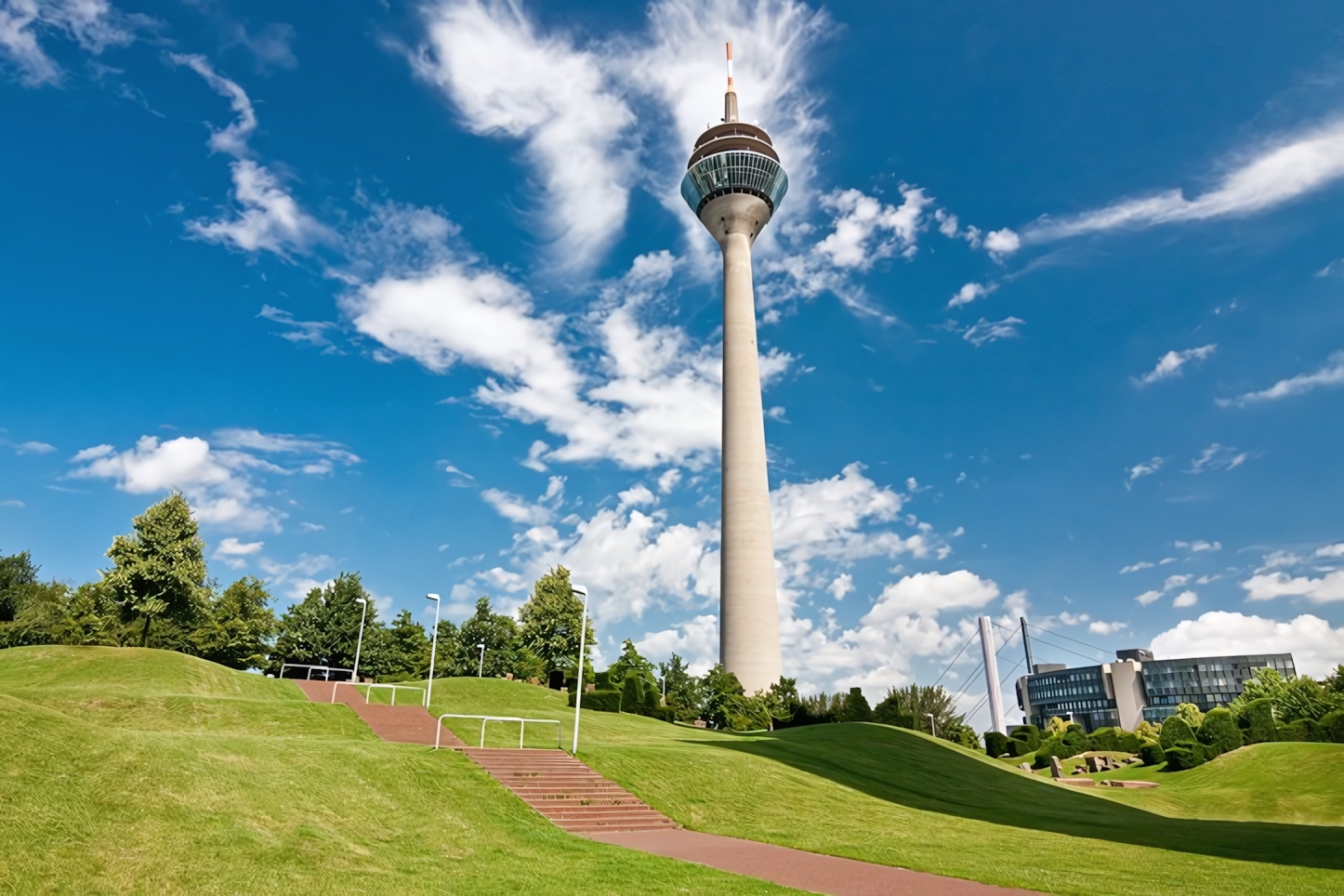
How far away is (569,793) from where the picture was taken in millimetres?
23234

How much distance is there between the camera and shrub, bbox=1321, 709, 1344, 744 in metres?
54.3

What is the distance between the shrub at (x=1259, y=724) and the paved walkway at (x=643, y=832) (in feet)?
187

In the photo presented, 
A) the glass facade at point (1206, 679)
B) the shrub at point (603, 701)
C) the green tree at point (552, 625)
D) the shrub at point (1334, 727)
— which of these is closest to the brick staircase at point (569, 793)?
the shrub at point (603, 701)

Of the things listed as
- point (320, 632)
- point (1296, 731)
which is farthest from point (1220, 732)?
point (320, 632)

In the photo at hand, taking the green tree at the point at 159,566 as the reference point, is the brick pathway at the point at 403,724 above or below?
below

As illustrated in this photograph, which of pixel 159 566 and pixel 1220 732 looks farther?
pixel 1220 732

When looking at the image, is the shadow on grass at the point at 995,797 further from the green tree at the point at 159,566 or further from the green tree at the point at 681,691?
the green tree at the point at 159,566

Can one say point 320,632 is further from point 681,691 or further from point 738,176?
point 738,176

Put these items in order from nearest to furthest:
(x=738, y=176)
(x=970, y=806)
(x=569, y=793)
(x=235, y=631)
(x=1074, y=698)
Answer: (x=569, y=793)
(x=970, y=806)
(x=235, y=631)
(x=738, y=176)
(x=1074, y=698)

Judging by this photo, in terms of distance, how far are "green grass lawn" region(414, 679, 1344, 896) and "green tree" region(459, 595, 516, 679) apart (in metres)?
22.4

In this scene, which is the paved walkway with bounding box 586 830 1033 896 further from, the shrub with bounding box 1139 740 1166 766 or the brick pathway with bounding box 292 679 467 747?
the shrub with bounding box 1139 740 1166 766

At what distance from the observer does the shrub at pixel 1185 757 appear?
183 ft

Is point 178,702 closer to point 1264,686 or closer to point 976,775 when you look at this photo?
A: point 976,775

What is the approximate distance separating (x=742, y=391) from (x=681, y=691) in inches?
1171
